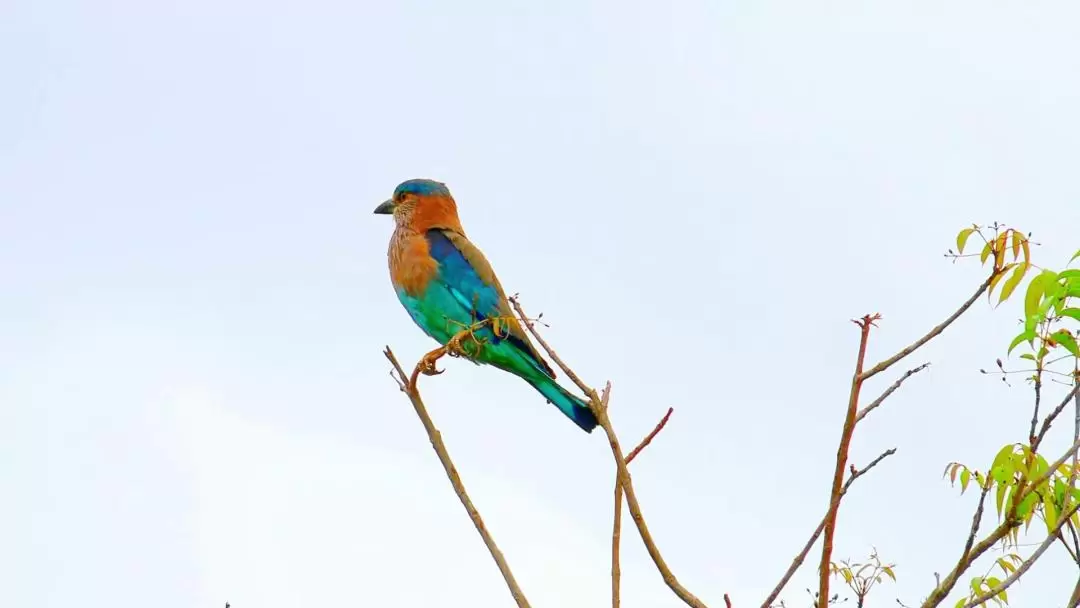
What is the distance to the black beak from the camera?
8750 mm

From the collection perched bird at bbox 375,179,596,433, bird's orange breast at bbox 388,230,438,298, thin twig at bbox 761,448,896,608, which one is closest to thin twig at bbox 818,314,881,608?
thin twig at bbox 761,448,896,608

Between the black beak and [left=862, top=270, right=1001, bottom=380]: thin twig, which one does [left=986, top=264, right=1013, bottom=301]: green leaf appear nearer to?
[left=862, top=270, right=1001, bottom=380]: thin twig

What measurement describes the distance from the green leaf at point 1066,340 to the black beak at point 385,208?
513cm

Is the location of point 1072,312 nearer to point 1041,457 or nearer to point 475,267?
point 1041,457

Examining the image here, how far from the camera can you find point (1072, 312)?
4.17 meters

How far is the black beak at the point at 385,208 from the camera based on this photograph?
8.75 m

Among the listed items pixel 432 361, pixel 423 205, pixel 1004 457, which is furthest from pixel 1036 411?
pixel 423 205

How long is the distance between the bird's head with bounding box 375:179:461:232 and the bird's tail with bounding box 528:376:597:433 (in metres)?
1.48

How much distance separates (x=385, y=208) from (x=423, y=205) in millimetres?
394

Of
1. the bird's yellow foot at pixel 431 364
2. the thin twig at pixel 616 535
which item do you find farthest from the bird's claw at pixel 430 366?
the thin twig at pixel 616 535

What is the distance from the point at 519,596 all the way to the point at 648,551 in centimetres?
37

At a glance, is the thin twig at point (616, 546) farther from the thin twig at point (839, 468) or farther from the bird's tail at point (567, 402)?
the bird's tail at point (567, 402)

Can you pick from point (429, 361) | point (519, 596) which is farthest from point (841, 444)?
point (429, 361)

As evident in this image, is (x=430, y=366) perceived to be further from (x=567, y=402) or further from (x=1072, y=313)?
(x=1072, y=313)
